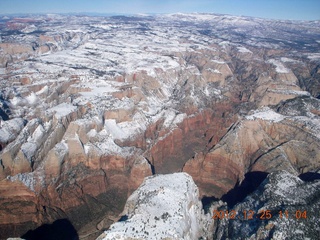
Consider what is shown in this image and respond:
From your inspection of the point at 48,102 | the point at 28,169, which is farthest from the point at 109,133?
the point at 48,102

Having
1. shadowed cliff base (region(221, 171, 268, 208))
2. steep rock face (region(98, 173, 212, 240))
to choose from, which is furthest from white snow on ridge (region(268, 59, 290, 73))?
steep rock face (region(98, 173, 212, 240))

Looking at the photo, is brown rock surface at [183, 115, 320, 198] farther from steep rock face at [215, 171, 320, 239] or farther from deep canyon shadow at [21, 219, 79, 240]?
deep canyon shadow at [21, 219, 79, 240]

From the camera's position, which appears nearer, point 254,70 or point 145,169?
point 145,169

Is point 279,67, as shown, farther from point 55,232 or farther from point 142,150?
point 55,232

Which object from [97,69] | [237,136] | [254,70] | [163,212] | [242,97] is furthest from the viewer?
[254,70]

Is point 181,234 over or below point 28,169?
over

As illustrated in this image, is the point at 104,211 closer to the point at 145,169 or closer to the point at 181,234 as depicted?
the point at 145,169

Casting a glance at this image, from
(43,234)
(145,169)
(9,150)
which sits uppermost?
(9,150)
